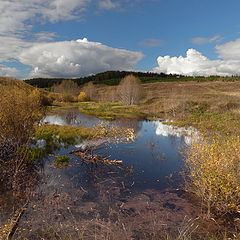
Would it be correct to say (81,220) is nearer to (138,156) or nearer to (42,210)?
(42,210)

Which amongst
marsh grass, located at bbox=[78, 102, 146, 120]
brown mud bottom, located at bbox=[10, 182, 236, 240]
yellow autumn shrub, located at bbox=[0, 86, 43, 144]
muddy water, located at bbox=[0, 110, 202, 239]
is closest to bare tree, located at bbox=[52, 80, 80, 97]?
marsh grass, located at bbox=[78, 102, 146, 120]

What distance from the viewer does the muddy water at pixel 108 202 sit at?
6833mm

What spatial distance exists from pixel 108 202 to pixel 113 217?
3.83 feet

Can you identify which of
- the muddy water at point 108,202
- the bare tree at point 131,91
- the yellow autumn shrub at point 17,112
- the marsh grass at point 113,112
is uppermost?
the bare tree at point 131,91

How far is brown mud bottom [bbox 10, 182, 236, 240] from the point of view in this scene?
21.9ft

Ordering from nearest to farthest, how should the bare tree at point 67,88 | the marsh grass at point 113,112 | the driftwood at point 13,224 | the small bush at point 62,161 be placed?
the driftwood at point 13,224
the small bush at point 62,161
the marsh grass at point 113,112
the bare tree at point 67,88

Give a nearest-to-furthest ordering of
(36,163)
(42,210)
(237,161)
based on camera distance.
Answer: (237,161)
(42,210)
(36,163)

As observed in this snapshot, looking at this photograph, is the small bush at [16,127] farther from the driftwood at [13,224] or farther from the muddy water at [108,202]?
the driftwood at [13,224]

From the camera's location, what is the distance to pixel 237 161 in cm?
718

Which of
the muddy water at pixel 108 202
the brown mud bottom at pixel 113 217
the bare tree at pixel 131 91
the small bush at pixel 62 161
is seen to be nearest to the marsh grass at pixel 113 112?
the bare tree at pixel 131 91

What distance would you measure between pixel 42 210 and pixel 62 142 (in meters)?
11.2

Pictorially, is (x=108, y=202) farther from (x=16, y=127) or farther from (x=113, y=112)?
(x=113, y=112)

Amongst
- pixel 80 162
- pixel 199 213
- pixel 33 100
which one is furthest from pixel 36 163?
pixel 199 213

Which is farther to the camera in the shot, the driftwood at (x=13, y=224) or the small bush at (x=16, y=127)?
the small bush at (x=16, y=127)
